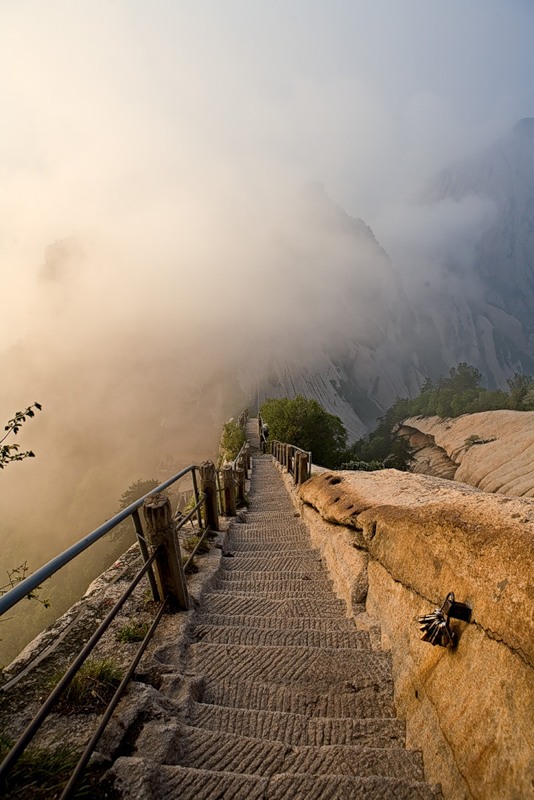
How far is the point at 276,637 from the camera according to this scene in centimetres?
317

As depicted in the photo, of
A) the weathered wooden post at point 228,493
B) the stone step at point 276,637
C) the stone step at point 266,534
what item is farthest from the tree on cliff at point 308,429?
the stone step at point 276,637

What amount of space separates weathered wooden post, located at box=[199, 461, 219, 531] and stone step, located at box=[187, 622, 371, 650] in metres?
2.67

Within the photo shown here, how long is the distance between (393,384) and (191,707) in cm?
10131

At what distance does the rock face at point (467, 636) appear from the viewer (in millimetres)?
1603

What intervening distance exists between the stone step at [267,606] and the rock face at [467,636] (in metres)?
0.58

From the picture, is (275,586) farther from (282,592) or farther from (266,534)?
(266,534)

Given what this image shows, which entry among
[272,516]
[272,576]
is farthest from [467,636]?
[272,516]

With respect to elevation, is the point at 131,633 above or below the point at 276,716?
above

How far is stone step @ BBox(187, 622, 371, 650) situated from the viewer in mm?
3105

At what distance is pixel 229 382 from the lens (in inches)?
2731

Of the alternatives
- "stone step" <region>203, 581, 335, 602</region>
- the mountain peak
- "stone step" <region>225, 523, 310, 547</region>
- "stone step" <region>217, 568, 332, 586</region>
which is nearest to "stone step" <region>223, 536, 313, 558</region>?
"stone step" <region>225, 523, 310, 547</region>

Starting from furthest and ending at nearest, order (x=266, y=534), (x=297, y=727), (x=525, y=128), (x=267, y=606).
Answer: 1. (x=525, y=128)
2. (x=266, y=534)
3. (x=267, y=606)
4. (x=297, y=727)

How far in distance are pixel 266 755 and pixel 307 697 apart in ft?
2.17

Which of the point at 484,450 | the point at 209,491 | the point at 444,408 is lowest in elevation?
the point at 484,450
